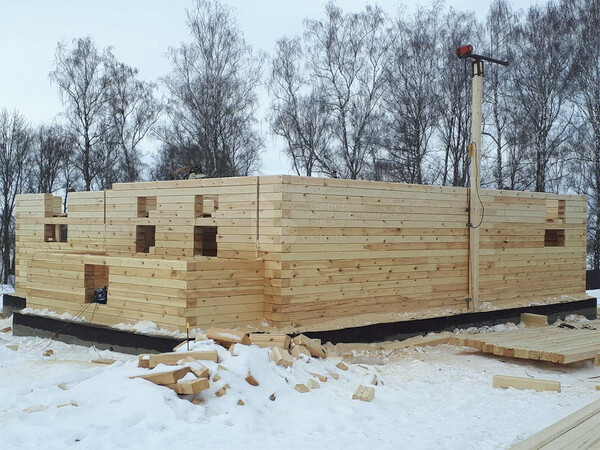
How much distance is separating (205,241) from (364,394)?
5965 millimetres

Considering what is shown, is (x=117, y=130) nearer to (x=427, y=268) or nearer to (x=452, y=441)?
(x=427, y=268)

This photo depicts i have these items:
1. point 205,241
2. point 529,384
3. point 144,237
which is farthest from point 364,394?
point 144,237

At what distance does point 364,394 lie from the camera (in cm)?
655

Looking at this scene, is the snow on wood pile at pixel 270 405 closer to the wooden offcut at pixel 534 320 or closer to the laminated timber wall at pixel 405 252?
the laminated timber wall at pixel 405 252

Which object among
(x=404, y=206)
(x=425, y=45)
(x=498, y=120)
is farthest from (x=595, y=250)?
(x=404, y=206)

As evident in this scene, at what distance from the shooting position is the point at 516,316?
504 inches

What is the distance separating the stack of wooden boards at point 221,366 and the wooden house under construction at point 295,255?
1476 millimetres

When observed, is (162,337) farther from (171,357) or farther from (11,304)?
(11,304)

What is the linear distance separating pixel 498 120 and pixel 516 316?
42.4 ft

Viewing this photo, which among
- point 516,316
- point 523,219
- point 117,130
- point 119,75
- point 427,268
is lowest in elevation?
point 516,316

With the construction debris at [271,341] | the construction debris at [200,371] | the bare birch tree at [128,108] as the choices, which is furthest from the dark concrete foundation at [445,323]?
the bare birch tree at [128,108]

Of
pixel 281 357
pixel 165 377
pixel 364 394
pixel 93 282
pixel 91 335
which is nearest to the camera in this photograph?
pixel 165 377

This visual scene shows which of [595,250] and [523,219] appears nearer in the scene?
[523,219]

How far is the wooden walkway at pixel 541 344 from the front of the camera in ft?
29.3
